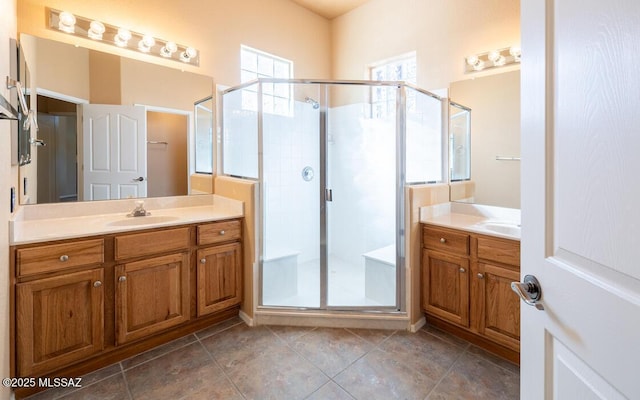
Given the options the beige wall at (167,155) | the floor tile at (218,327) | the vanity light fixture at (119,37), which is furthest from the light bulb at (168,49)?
the floor tile at (218,327)

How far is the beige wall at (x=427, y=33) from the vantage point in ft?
8.30

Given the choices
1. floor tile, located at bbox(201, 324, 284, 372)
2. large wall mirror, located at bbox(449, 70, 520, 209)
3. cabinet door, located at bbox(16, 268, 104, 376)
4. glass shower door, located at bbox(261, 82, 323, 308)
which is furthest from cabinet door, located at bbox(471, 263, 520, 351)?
cabinet door, located at bbox(16, 268, 104, 376)

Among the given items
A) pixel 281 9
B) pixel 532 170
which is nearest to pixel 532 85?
pixel 532 170

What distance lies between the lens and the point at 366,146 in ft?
9.68

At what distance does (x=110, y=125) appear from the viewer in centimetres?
232

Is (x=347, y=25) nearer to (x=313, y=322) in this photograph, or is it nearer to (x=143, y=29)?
(x=143, y=29)

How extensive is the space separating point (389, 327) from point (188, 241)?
165 cm

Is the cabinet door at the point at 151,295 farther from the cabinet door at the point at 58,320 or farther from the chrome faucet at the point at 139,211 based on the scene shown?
the chrome faucet at the point at 139,211

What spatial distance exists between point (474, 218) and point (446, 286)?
65cm

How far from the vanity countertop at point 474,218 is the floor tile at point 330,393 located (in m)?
1.31

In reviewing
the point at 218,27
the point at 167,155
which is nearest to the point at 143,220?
the point at 167,155

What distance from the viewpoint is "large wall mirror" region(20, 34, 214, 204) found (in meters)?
2.08

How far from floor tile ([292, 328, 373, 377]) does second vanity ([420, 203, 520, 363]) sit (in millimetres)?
650

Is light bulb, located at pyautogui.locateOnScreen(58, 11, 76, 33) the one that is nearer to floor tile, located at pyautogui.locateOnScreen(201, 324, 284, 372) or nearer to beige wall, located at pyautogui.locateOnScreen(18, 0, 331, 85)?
beige wall, located at pyautogui.locateOnScreen(18, 0, 331, 85)
